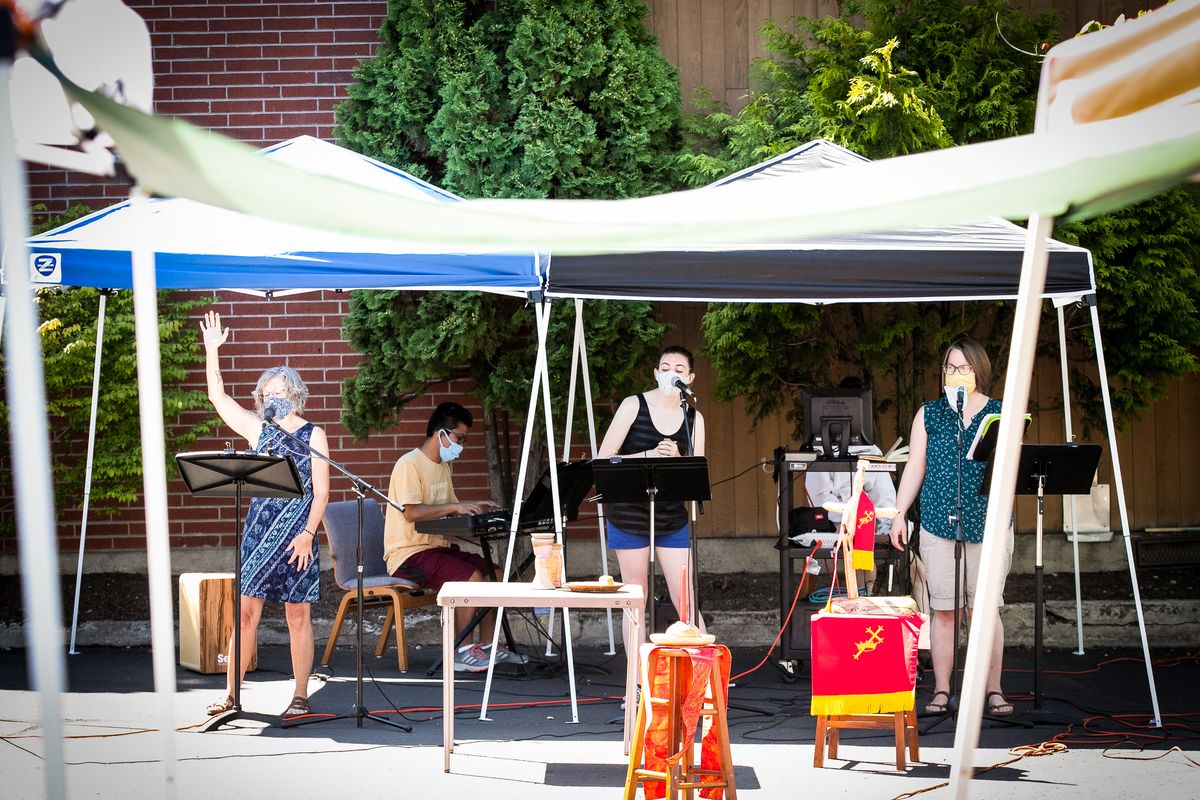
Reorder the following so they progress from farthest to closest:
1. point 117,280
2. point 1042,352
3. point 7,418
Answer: point 1042,352 < point 7,418 < point 117,280

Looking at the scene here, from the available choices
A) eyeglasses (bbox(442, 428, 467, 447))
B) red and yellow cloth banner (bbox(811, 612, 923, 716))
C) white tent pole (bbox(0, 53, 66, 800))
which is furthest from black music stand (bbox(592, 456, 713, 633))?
white tent pole (bbox(0, 53, 66, 800))

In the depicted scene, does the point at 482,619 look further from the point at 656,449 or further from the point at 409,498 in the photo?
the point at 656,449

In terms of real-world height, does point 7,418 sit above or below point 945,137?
below

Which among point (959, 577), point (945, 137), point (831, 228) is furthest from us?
point (945, 137)

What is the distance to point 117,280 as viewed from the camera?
651cm

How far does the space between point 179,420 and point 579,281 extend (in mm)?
4379

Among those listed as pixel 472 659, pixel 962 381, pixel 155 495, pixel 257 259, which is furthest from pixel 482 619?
pixel 155 495

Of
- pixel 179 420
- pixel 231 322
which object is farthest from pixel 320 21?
pixel 179 420

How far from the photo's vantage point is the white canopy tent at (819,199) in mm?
2430

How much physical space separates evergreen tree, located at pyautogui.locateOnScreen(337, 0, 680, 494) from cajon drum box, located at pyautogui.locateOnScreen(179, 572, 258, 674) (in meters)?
1.58

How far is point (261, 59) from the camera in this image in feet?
30.7

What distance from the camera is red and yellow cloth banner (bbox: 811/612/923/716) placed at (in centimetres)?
496

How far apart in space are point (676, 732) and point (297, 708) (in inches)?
103

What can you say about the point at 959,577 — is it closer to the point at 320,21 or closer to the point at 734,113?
the point at 734,113
